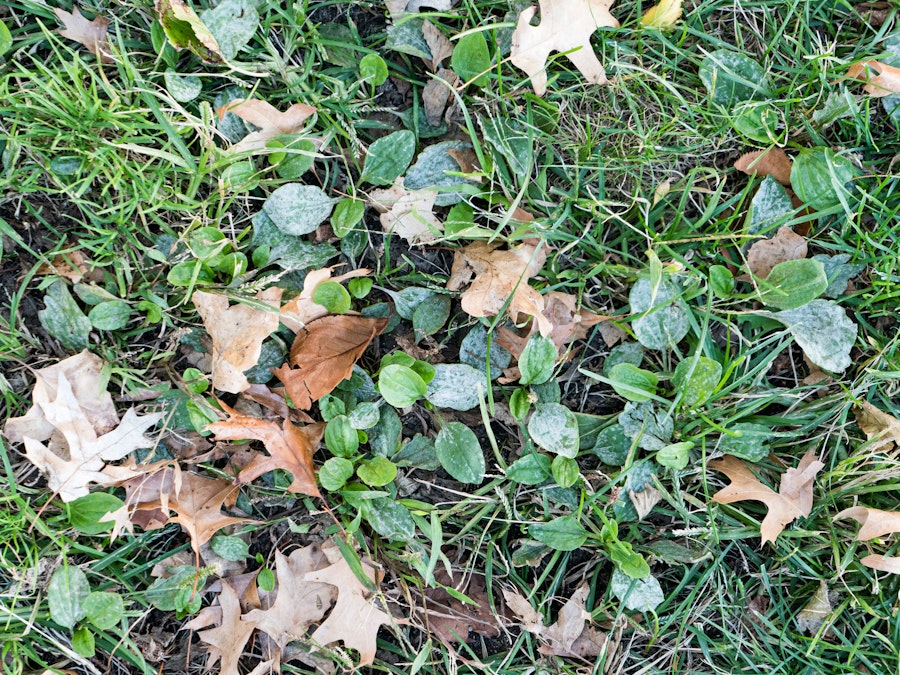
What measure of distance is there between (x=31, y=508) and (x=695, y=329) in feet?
6.39

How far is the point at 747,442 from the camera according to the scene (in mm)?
1908

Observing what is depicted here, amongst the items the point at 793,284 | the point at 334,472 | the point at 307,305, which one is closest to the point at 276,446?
the point at 334,472

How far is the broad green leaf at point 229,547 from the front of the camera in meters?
1.90

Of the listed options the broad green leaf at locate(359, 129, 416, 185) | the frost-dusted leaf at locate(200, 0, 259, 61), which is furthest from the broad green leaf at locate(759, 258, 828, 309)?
the frost-dusted leaf at locate(200, 0, 259, 61)

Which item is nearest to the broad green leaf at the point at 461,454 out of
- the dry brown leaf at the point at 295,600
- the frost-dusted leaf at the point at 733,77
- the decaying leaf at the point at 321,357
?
the decaying leaf at the point at 321,357

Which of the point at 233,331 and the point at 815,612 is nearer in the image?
the point at 233,331

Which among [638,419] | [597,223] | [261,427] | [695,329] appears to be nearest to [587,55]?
[597,223]

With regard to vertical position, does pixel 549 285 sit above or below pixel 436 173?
below

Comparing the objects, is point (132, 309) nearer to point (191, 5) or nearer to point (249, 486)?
point (249, 486)

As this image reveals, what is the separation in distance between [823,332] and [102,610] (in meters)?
2.19

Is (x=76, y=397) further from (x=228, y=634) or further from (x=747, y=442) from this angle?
(x=747, y=442)

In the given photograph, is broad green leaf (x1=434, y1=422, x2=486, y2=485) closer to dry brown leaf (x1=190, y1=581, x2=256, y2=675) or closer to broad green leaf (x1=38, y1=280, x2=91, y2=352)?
dry brown leaf (x1=190, y1=581, x2=256, y2=675)

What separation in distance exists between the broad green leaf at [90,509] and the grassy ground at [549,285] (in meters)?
0.03

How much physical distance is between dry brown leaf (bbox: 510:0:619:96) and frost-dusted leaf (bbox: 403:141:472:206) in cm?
32
